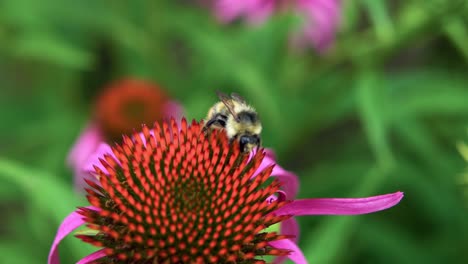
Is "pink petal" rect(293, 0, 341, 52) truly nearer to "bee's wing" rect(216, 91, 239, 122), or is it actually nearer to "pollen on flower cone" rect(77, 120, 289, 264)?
"bee's wing" rect(216, 91, 239, 122)

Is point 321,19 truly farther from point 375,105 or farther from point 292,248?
point 292,248

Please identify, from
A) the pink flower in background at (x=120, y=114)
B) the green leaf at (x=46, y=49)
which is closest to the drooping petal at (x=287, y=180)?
the pink flower in background at (x=120, y=114)

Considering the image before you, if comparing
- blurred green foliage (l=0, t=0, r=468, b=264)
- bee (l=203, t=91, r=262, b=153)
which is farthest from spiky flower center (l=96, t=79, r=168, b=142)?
bee (l=203, t=91, r=262, b=153)

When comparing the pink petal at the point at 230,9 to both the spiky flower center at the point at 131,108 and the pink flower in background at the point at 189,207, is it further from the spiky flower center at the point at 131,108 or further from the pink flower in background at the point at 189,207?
the pink flower in background at the point at 189,207

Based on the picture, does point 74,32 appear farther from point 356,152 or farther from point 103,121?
point 356,152

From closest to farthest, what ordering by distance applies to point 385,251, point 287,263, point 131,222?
point 131,222
point 287,263
point 385,251

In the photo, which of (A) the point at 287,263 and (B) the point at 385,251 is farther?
(B) the point at 385,251

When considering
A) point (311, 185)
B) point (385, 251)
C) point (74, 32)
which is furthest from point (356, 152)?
point (74, 32)
